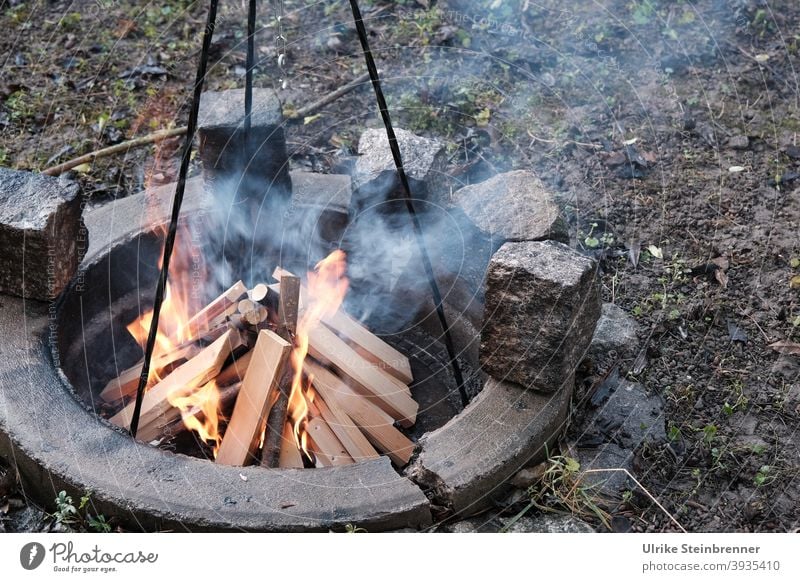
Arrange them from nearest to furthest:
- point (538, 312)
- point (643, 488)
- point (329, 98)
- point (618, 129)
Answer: point (538, 312), point (643, 488), point (618, 129), point (329, 98)

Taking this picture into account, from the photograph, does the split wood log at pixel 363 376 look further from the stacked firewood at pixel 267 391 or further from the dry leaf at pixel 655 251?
the dry leaf at pixel 655 251

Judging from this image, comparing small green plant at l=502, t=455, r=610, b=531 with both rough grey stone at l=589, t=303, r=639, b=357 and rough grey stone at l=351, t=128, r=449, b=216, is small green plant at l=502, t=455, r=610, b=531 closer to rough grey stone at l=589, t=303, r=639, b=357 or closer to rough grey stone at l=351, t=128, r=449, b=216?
rough grey stone at l=589, t=303, r=639, b=357

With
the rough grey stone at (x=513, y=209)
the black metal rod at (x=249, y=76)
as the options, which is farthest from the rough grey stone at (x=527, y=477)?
the black metal rod at (x=249, y=76)

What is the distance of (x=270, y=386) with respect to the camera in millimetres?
3490

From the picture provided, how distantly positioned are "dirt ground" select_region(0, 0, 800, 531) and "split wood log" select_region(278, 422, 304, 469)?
3.78ft

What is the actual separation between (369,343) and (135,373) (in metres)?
1.07

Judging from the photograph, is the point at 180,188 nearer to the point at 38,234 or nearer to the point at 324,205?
the point at 38,234

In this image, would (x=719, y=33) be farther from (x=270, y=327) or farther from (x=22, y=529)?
(x=22, y=529)

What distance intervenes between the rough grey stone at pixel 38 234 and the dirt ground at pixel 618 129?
1574 millimetres

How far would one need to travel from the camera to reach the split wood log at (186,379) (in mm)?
3633

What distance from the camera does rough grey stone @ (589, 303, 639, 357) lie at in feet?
13.3

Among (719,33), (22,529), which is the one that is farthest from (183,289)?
(719,33)

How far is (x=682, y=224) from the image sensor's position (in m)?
4.86

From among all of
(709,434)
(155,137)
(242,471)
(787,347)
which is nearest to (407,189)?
(242,471)
